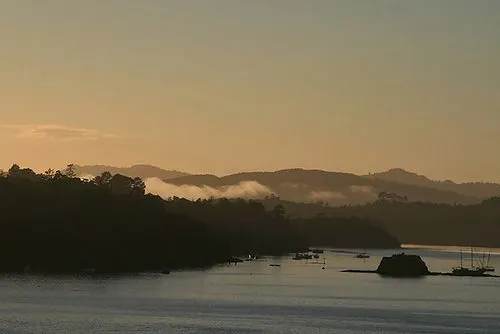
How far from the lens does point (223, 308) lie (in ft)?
480

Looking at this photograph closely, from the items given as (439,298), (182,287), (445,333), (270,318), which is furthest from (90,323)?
(439,298)

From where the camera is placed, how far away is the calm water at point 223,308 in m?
120

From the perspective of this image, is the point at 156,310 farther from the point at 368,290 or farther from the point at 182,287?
the point at 368,290

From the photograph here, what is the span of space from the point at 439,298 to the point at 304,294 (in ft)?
78.0

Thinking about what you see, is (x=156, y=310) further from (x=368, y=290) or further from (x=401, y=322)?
(x=368, y=290)

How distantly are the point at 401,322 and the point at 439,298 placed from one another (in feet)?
166

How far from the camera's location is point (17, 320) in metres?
119

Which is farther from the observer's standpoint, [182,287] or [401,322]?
[182,287]

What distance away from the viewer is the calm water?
120 m

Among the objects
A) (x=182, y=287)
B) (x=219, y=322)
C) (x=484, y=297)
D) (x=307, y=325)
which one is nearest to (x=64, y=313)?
(x=219, y=322)

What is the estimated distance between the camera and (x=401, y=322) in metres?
135

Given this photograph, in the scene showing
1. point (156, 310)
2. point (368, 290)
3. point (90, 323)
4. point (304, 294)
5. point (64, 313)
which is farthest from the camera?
point (368, 290)

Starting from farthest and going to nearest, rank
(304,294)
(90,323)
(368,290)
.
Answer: (368,290)
(304,294)
(90,323)

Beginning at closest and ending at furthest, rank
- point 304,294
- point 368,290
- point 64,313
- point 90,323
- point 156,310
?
point 90,323, point 64,313, point 156,310, point 304,294, point 368,290
